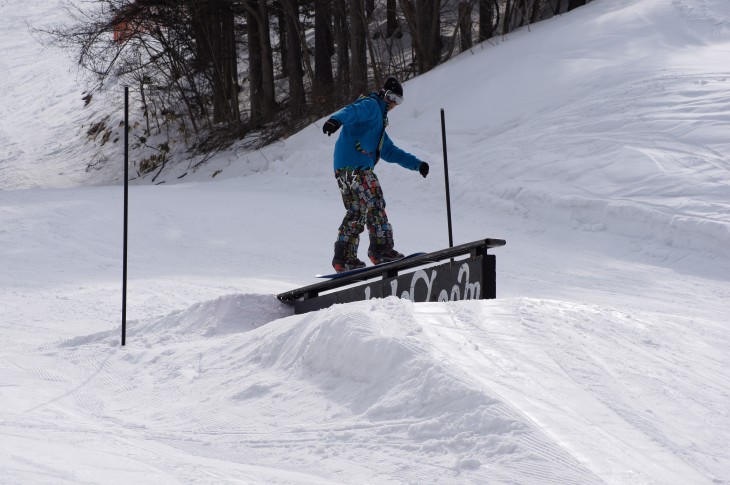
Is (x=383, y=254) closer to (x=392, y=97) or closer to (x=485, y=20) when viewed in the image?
(x=392, y=97)

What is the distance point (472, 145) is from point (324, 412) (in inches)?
444

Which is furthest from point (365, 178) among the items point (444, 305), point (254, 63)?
point (254, 63)

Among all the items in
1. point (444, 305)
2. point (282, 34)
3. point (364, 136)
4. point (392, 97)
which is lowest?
point (444, 305)

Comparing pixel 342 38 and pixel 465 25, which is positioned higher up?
pixel 342 38

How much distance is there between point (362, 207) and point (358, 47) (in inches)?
523

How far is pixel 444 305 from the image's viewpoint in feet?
16.8

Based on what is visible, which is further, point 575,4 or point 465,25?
point 575,4

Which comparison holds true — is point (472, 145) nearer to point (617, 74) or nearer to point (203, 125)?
point (617, 74)

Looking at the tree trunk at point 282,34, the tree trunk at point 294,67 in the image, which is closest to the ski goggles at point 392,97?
the tree trunk at point 294,67

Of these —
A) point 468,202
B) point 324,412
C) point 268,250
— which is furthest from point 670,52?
point 324,412

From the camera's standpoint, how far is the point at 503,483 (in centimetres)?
304

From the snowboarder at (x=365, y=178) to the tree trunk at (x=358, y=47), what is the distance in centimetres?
1281

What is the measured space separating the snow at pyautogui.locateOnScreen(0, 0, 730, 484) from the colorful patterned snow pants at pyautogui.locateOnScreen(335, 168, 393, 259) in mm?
967

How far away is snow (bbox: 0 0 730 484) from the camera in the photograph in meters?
3.45
